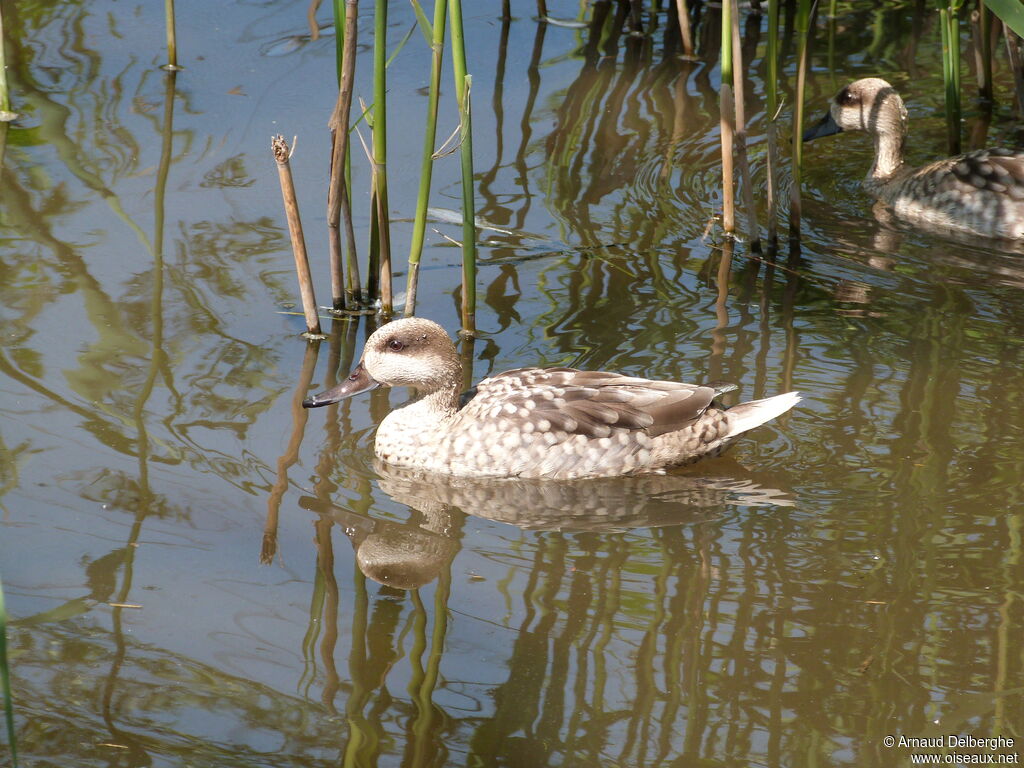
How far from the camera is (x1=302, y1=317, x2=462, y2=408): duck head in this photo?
6.16 m

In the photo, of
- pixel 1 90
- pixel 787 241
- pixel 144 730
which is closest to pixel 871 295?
pixel 787 241

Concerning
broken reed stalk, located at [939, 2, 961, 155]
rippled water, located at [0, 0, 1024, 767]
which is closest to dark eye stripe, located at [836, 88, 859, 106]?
rippled water, located at [0, 0, 1024, 767]

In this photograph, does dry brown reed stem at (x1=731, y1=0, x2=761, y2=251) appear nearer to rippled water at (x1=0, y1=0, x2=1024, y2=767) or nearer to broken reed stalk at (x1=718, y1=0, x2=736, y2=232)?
broken reed stalk at (x1=718, y1=0, x2=736, y2=232)

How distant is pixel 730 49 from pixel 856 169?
288 centimetres

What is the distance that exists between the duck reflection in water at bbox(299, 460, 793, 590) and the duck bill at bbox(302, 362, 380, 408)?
376 mm

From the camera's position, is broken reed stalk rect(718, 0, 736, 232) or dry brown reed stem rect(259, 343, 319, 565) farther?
broken reed stalk rect(718, 0, 736, 232)

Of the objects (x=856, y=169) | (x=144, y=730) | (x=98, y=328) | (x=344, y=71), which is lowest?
(x=144, y=730)

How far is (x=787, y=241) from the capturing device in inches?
330

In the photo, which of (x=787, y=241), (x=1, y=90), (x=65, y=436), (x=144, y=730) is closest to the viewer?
(x=144, y=730)

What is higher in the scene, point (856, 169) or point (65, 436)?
point (856, 169)

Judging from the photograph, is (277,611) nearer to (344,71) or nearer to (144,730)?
(144,730)

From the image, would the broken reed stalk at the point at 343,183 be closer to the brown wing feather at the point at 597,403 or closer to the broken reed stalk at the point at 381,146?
the broken reed stalk at the point at 381,146

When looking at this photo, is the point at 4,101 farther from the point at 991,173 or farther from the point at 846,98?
the point at 991,173

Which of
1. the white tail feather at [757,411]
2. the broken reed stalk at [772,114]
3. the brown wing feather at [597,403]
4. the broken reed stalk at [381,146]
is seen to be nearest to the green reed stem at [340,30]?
the broken reed stalk at [381,146]
